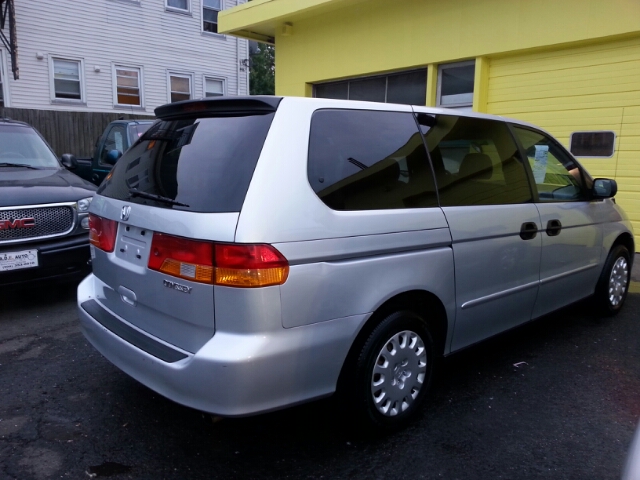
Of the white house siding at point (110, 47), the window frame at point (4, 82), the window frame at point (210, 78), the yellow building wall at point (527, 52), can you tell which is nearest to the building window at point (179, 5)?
the white house siding at point (110, 47)

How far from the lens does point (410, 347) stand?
3010 mm

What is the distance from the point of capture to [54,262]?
5.02 meters

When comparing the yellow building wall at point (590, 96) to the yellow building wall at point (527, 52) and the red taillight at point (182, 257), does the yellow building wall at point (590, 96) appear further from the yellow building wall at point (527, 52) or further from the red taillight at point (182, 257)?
the red taillight at point (182, 257)

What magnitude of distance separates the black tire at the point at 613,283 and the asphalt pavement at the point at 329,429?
30.5 inches

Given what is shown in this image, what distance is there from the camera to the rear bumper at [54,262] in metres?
4.82

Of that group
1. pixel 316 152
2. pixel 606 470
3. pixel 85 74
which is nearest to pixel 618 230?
pixel 606 470

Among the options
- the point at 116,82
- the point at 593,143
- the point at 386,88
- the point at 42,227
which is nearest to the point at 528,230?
the point at 42,227

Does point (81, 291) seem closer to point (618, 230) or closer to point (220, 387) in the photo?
point (220, 387)

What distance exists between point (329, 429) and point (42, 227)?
138 inches

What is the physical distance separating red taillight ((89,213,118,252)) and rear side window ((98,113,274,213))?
16 centimetres

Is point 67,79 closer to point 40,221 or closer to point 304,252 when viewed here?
point 40,221

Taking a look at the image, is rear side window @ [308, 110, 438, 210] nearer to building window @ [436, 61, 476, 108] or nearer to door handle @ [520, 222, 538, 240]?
door handle @ [520, 222, 538, 240]

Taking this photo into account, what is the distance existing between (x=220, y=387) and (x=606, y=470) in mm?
2052

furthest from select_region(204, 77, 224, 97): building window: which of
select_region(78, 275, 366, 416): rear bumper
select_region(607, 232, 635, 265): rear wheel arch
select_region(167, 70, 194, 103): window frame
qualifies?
select_region(78, 275, 366, 416): rear bumper
